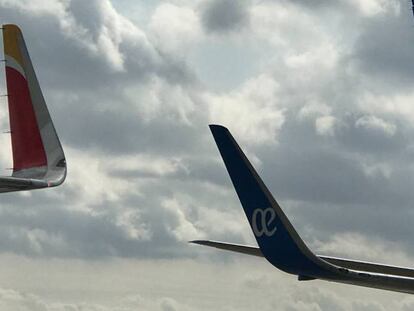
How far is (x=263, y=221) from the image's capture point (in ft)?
222

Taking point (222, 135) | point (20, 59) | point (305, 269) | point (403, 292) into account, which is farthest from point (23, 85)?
point (403, 292)

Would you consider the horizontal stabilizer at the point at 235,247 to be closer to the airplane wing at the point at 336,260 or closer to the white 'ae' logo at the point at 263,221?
the airplane wing at the point at 336,260

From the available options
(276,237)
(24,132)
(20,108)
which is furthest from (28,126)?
(276,237)

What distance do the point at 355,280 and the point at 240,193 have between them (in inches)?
447

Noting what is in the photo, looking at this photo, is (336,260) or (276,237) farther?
(336,260)

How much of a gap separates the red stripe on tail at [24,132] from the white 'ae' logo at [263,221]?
17.5m

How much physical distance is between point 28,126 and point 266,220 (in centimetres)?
1942

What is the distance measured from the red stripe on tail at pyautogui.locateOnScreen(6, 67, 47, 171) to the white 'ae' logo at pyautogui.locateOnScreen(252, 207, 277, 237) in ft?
57.3

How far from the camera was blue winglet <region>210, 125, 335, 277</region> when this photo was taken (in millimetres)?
64812

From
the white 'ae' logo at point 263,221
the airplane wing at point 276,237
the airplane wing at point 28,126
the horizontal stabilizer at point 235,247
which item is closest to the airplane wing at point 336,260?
the horizontal stabilizer at point 235,247

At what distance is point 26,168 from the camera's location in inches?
2387

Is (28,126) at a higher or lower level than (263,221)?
higher

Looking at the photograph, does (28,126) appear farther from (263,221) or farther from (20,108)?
(263,221)

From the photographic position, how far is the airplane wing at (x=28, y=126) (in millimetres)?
59719
